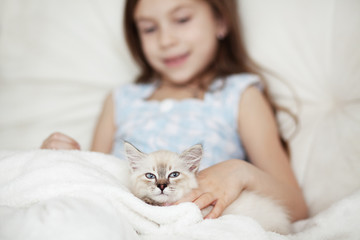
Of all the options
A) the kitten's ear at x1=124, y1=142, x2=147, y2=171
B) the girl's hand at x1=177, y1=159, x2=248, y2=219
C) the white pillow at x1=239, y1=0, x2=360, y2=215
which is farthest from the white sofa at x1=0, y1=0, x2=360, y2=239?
the kitten's ear at x1=124, y1=142, x2=147, y2=171

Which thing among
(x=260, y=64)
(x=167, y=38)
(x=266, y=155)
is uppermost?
(x=167, y=38)

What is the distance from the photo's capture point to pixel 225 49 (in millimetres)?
1432

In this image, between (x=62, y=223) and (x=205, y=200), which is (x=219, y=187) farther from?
(x=62, y=223)

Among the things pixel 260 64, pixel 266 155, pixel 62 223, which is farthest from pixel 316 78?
pixel 62 223

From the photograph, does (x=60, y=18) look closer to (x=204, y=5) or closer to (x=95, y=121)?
(x=95, y=121)

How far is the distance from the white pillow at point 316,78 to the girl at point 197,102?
0.07 m

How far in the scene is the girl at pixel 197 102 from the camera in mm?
1059

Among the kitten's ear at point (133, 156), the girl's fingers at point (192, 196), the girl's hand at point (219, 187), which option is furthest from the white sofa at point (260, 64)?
the kitten's ear at point (133, 156)

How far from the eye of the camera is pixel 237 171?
895 mm

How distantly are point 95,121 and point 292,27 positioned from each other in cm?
94

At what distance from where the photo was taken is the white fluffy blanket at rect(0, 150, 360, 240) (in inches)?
22.7

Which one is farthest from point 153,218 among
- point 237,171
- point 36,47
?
point 36,47

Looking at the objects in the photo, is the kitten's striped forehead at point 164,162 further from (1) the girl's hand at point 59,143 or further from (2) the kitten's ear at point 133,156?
(1) the girl's hand at point 59,143

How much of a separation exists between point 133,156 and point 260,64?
73 centimetres
